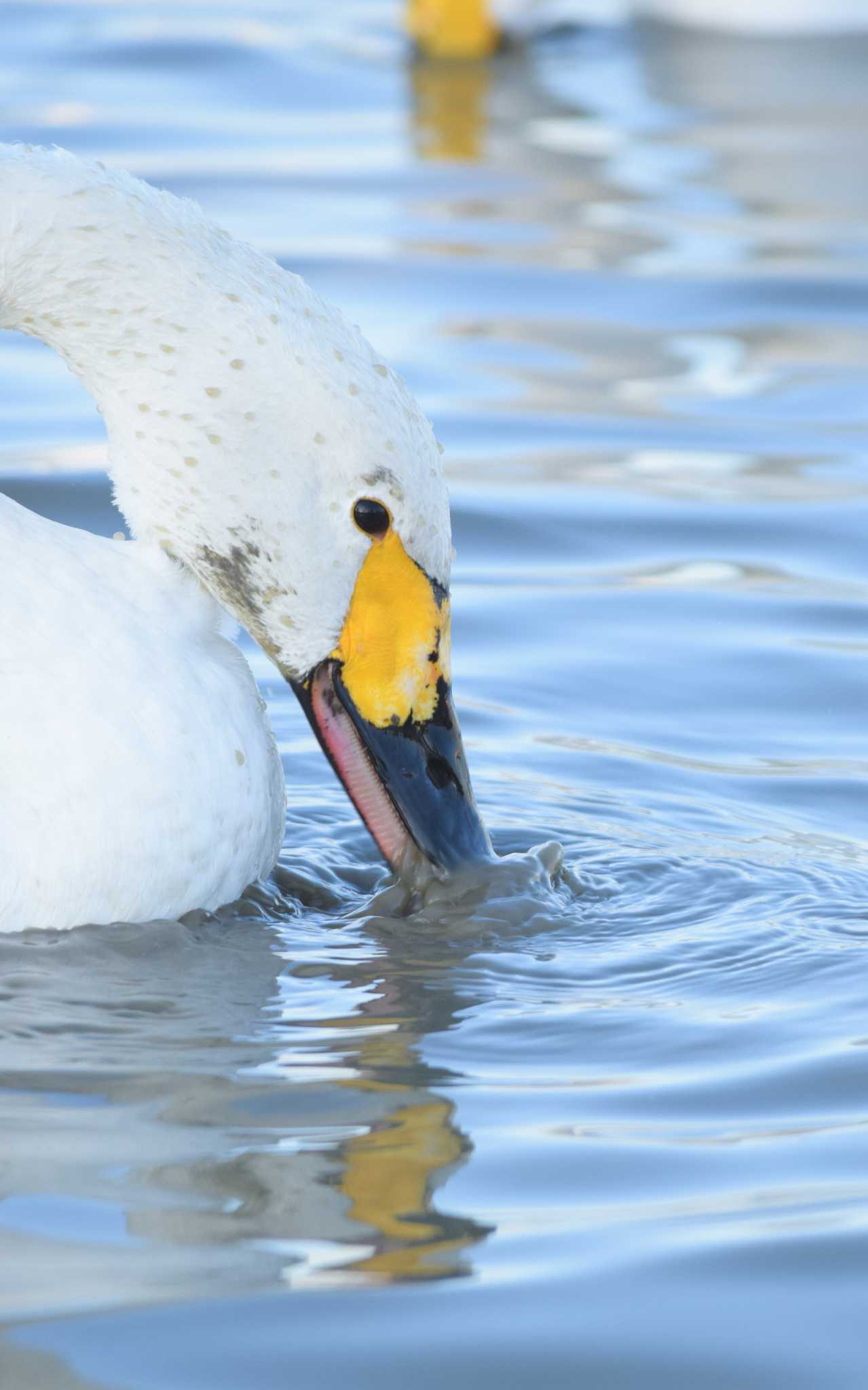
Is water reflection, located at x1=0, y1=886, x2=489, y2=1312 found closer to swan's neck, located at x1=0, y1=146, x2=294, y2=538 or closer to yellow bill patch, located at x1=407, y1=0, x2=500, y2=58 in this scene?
swan's neck, located at x1=0, y1=146, x2=294, y2=538

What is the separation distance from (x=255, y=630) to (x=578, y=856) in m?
0.80

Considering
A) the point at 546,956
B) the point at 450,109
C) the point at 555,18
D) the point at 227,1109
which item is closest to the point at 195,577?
the point at 546,956

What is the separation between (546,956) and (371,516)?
0.77m

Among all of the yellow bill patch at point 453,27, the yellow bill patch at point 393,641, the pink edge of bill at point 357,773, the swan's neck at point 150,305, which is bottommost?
the pink edge of bill at point 357,773

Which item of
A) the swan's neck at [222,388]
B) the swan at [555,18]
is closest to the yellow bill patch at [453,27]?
the swan at [555,18]

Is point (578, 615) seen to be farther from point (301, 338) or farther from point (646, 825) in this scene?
point (301, 338)

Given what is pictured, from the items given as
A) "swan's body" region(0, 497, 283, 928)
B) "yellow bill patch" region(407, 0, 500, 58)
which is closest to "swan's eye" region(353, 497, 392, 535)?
"swan's body" region(0, 497, 283, 928)

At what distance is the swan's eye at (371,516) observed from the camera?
3.94 m

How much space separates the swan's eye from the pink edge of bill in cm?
28

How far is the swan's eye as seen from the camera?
394 cm

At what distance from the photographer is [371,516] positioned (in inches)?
156

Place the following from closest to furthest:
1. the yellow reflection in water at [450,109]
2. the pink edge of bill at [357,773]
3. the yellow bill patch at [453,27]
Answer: the pink edge of bill at [357,773] → the yellow reflection in water at [450,109] → the yellow bill patch at [453,27]

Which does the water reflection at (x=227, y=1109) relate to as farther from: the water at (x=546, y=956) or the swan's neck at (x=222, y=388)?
the swan's neck at (x=222, y=388)

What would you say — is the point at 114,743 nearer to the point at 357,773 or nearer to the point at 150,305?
the point at 357,773
